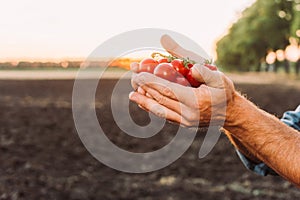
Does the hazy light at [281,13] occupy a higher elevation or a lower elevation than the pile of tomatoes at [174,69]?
lower

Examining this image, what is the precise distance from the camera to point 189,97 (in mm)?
2570

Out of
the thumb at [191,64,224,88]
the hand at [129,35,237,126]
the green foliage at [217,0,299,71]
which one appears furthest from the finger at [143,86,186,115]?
the green foliage at [217,0,299,71]

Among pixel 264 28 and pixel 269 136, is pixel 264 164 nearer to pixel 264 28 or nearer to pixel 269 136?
pixel 269 136

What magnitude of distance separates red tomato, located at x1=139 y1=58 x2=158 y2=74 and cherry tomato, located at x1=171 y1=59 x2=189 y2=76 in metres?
0.11

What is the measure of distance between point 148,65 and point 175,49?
18 centimetres

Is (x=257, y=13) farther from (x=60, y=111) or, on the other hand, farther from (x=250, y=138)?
(x=250, y=138)

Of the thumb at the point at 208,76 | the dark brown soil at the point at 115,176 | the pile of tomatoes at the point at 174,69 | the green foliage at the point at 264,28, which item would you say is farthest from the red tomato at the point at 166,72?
the green foliage at the point at 264,28

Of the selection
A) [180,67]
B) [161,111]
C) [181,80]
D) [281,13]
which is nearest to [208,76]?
[161,111]

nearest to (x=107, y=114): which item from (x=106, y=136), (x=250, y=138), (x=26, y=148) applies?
(x=106, y=136)

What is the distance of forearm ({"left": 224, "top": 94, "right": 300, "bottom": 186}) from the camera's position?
2.63 metres

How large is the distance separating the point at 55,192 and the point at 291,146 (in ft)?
18.8

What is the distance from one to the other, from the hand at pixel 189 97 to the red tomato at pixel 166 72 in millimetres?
226

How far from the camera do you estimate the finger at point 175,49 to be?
293cm

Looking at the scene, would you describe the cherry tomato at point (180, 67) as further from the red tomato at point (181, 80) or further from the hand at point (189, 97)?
the hand at point (189, 97)
